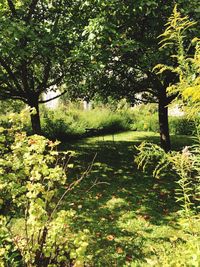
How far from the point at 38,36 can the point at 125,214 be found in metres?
5.01

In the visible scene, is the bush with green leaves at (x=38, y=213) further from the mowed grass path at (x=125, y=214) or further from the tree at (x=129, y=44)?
the tree at (x=129, y=44)

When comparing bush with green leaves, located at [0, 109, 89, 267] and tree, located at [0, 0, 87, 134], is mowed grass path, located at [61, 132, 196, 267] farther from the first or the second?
tree, located at [0, 0, 87, 134]

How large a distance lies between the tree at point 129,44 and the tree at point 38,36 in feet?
2.44

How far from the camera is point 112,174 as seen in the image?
10.6 meters

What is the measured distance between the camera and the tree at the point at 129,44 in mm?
7641

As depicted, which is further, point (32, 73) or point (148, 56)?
point (32, 73)

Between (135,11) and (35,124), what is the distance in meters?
5.06

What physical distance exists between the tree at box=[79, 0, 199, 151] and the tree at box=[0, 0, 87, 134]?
743 millimetres

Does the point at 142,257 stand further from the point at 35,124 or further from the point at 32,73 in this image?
the point at 32,73

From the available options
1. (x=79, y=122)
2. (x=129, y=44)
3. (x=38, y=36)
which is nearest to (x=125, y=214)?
(x=129, y=44)

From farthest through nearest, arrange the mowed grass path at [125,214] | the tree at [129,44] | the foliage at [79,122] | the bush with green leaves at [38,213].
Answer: the foliage at [79,122] < the tree at [129,44] < the mowed grass path at [125,214] < the bush with green leaves at [38,213]

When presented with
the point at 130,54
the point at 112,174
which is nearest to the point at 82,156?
the point at 112,174

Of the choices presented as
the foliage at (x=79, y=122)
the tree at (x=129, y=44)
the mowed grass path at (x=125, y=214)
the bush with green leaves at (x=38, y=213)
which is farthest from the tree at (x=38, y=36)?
the foliage at (x=79, y=122)

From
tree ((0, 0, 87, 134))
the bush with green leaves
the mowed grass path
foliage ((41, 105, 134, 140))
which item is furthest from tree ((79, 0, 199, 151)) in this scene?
foliage ((41, 105, 134, 140))
